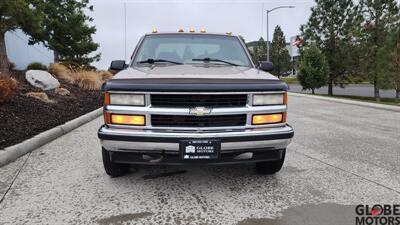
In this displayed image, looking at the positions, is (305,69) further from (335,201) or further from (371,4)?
(335,201)

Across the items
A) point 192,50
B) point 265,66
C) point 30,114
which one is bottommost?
point 30,114

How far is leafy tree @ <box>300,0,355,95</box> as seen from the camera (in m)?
31.0

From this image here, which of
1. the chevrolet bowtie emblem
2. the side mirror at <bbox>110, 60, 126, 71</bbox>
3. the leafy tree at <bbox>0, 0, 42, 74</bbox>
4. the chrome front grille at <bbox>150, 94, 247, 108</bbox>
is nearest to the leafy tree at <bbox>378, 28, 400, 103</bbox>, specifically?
the leafy tree at <bbox>0, 0, 42, 74</bbox>

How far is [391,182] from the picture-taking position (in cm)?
406

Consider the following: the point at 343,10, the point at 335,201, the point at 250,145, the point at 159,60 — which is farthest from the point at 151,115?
the point at 343,10

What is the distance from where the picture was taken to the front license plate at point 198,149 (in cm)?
338

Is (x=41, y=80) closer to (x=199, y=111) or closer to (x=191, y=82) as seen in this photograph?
(x=191, y=82)

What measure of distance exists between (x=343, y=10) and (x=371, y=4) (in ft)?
13.7

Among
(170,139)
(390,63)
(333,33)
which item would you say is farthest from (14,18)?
(333,33)

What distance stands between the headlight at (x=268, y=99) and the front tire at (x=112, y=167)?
1.73m

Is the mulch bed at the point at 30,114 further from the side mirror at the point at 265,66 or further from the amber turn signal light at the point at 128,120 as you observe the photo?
the side mirror at the point at 265,66

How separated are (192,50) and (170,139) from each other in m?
1.93

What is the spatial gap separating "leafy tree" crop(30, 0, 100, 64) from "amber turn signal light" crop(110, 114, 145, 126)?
22.4 metres

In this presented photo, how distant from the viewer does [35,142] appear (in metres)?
5.74
